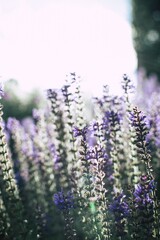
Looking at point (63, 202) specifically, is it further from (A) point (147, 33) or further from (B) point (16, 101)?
(A) point (147, 33)

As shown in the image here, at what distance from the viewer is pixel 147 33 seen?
2758cm

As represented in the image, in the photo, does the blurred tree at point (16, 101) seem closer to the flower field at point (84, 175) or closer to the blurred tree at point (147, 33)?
the flower field at point (84, 175)

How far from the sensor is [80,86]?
7.17 meters

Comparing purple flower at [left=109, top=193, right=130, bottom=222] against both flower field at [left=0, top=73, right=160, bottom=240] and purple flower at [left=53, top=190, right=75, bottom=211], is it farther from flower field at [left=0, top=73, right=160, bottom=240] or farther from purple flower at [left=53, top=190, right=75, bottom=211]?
purple flower at [left=53, top=190, right=75, bottom=211]

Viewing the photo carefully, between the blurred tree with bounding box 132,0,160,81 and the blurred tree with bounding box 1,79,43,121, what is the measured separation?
1059 centimetres

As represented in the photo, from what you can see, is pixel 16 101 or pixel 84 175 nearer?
pixel 84 175

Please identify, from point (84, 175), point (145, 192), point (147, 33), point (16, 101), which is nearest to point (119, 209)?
point (145, 192)

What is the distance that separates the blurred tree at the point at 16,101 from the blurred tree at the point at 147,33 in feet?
34.8

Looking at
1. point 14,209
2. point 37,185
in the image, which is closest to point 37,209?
point 14,209

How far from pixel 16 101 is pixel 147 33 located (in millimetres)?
12862

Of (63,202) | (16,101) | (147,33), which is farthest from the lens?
(147,33)

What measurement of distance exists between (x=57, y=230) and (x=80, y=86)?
3.04 m

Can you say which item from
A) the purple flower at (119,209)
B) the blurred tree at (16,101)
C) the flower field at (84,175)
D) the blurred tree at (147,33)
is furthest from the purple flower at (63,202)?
the blurred tree at (147,33)

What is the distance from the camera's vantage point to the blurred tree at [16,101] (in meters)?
19.1
